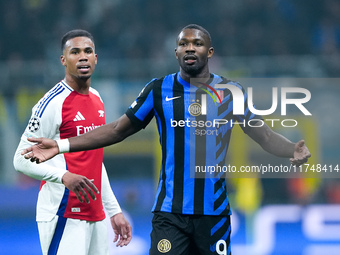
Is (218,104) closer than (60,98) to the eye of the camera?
Yes

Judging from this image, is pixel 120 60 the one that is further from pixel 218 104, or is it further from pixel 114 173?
pixel 218 104

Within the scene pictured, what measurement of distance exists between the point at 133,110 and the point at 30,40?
31.9 feet

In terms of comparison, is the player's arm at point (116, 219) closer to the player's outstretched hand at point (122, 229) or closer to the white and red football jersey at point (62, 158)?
the player's outstretched hand at point (122, 229)

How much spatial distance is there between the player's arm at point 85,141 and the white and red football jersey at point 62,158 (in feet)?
0.90

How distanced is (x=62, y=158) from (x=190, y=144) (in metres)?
0.92

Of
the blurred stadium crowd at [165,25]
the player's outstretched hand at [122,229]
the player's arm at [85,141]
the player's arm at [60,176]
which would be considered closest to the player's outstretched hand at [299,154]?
the player's arm at [85,141]

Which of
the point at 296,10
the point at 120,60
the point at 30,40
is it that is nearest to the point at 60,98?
the point at 120,60

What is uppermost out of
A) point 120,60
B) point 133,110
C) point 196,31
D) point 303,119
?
point 120,60

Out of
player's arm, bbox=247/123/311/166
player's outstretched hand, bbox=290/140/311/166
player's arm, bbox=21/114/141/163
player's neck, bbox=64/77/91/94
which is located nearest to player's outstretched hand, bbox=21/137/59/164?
player's arm, bbox=21/114/141/163

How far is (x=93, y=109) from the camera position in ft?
14.3

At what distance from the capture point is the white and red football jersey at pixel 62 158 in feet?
13.3

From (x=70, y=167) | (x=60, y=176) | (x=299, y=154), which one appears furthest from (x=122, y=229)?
(x=299, y=154)

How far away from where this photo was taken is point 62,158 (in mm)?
4172

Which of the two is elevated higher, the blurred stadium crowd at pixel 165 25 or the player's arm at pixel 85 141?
the blurred stadium crowd at pixel 165 25
